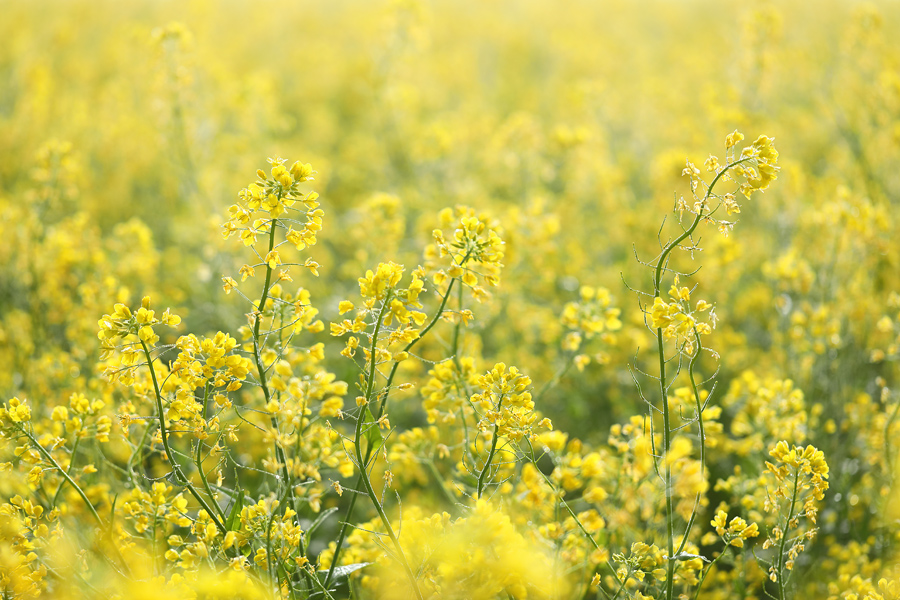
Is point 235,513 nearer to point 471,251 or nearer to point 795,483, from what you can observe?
point 471,251

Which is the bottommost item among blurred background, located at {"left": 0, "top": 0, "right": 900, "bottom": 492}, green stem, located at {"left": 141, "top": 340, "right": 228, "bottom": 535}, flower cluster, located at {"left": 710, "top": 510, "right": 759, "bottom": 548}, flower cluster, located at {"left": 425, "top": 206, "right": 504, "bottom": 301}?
flower cluster, located at {"left": 710, "top": 510, "right": 759, "bottom": 548}

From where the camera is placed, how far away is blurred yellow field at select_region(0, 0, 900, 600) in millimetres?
1670

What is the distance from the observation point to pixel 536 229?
3.26 metres

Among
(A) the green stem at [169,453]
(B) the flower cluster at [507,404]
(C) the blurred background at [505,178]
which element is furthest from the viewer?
(C) the blurred background at [505,178]

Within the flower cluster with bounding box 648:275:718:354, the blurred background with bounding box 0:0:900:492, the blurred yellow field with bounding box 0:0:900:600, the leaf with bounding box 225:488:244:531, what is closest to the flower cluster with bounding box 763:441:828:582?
the blurred yellow field with bounding box 0:0:900:600

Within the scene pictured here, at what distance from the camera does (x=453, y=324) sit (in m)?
2.91

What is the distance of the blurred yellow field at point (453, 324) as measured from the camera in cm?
167

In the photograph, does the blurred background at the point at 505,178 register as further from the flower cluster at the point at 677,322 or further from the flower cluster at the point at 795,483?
the flower cluster at the point at 795,483

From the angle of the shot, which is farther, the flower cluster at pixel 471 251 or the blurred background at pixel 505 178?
the blurred background at pixel 505 178

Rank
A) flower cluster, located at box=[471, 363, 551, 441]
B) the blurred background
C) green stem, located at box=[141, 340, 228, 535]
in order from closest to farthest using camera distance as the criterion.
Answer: green stem, located at box=[141, 340, 228, 535] → flower cluster, located at box=[471, 363, 551, 441] → the blurred background

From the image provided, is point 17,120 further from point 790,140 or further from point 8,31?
point 790,140

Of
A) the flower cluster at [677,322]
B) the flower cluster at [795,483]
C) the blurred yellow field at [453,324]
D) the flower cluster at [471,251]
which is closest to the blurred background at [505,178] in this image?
the blurred yellow field at [453,324]

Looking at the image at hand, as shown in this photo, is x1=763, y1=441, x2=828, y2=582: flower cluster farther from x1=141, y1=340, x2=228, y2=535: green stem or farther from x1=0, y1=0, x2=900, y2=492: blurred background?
x1=141, y1=340, x2=228, y2=535: green stem

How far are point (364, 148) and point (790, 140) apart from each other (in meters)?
4.58
